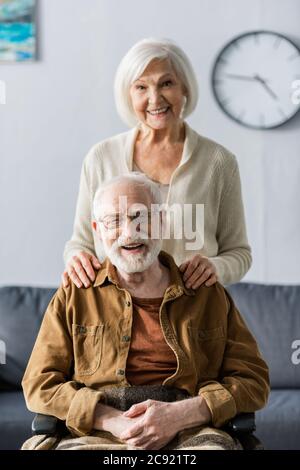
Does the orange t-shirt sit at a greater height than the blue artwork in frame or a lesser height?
lesser

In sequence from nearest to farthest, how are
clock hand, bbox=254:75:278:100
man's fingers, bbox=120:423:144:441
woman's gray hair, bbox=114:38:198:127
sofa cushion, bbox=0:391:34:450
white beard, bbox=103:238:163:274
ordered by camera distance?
man's fingers, bbox=120:423:144:441 → white beard, bbox=103:238:163:274 → woman's gray hair, bbox=114:38:198:127 → sofa cushion, bbox=0:391:34:450 → clock hand, bbox=254:75:278:100

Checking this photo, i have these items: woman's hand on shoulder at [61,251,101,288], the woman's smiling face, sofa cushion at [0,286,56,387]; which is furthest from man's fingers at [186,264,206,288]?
sofa cushion at [0,286,56,387]

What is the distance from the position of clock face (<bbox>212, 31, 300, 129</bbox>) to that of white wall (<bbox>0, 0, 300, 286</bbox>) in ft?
0.14

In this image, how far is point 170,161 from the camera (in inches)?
87.4

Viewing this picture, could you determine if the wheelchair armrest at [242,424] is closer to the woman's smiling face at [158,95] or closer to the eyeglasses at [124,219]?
the eyeglasses at [124,219]

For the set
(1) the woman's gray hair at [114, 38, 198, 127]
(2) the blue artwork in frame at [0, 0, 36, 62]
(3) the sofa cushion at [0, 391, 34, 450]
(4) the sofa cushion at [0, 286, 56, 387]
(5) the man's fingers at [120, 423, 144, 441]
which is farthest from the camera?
(2) the blue artwork in frame at [0, 0, 36, 62]

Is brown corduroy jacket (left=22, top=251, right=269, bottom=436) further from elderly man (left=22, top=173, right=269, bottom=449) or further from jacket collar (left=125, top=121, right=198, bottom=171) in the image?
jacket collar (left=125, top=121, right=198, bottom=171)

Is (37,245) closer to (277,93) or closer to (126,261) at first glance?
(277,93)

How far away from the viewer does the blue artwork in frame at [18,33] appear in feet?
11.7

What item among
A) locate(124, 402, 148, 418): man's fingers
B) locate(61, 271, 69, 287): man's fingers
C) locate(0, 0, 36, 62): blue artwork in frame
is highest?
locate(0, 0, 36, 62): blue artwork in frame

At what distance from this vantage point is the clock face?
3631mm

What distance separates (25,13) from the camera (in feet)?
11.8

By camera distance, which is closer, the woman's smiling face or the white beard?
the white beard

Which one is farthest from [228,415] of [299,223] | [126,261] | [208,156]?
[299,223]
